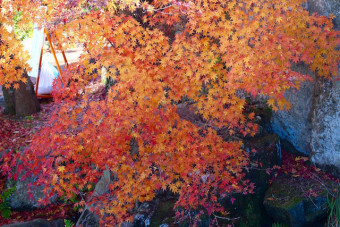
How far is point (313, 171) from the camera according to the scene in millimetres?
6422

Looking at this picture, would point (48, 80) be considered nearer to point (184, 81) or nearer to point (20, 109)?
point (20, 109)

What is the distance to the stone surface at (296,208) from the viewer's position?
18.1 feet

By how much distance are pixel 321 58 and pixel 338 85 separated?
0.82 m

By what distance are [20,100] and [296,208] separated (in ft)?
26.5

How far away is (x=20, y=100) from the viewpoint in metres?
9.84

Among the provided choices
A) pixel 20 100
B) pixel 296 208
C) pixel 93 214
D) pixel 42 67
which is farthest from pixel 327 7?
pixel 42 67

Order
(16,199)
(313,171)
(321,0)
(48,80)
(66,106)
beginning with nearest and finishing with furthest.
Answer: (66,106) < (321,0) < (313,171) < (16,199) < (48,80)

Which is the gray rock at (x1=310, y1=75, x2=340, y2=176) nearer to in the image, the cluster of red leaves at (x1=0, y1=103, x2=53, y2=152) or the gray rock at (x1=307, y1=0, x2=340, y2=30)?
the gray rock at (x1=307, y1=0, x2=340, y2=30)

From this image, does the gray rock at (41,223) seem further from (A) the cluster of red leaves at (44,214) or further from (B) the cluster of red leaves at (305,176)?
(B) the cluster of red leaves at (305,176)

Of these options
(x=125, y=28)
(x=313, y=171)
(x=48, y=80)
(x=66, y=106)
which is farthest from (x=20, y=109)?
(x=313, y=171)

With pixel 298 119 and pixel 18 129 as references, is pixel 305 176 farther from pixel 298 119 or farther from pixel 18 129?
pixel 18 129

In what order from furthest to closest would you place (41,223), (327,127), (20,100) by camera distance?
1. (20,100)
2. (327,127)
3. (41,223)

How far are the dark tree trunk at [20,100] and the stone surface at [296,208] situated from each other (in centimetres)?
745

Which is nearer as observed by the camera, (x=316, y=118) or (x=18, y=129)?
(x=316, y=118)
